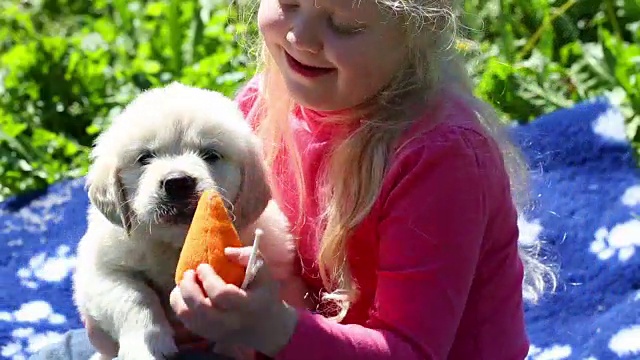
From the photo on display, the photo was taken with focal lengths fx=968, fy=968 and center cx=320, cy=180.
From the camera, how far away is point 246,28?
→ 3.04 meters

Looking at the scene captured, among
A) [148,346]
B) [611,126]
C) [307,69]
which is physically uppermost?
[307,69]

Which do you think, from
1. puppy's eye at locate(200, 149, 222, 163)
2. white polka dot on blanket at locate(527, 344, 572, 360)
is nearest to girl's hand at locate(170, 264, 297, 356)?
puppy's eye at locate(200, 149, 222, 163)

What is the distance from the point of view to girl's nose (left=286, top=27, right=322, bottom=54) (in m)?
2.21

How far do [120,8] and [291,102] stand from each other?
118 inches

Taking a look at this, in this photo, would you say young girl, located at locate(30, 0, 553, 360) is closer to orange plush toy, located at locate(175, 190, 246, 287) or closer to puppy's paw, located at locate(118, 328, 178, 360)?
orange plush toy, located at locate(175, 190, 246, 287)

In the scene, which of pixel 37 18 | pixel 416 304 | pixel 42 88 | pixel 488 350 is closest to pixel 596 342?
pixel 488 350

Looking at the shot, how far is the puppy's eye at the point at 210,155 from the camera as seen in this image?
2.22m

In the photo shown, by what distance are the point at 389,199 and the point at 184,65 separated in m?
2.87

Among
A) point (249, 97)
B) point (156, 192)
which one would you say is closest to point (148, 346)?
point (156, 192)

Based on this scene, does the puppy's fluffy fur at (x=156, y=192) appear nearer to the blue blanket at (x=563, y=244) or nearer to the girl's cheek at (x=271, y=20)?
the girl's cheek at (x=271, y=20)

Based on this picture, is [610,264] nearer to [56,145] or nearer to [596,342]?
[596,342]

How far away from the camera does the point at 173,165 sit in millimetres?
2160

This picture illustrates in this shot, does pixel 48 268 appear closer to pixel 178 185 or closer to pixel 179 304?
pixel 178 185

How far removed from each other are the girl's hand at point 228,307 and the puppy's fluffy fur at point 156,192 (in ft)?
0.85
